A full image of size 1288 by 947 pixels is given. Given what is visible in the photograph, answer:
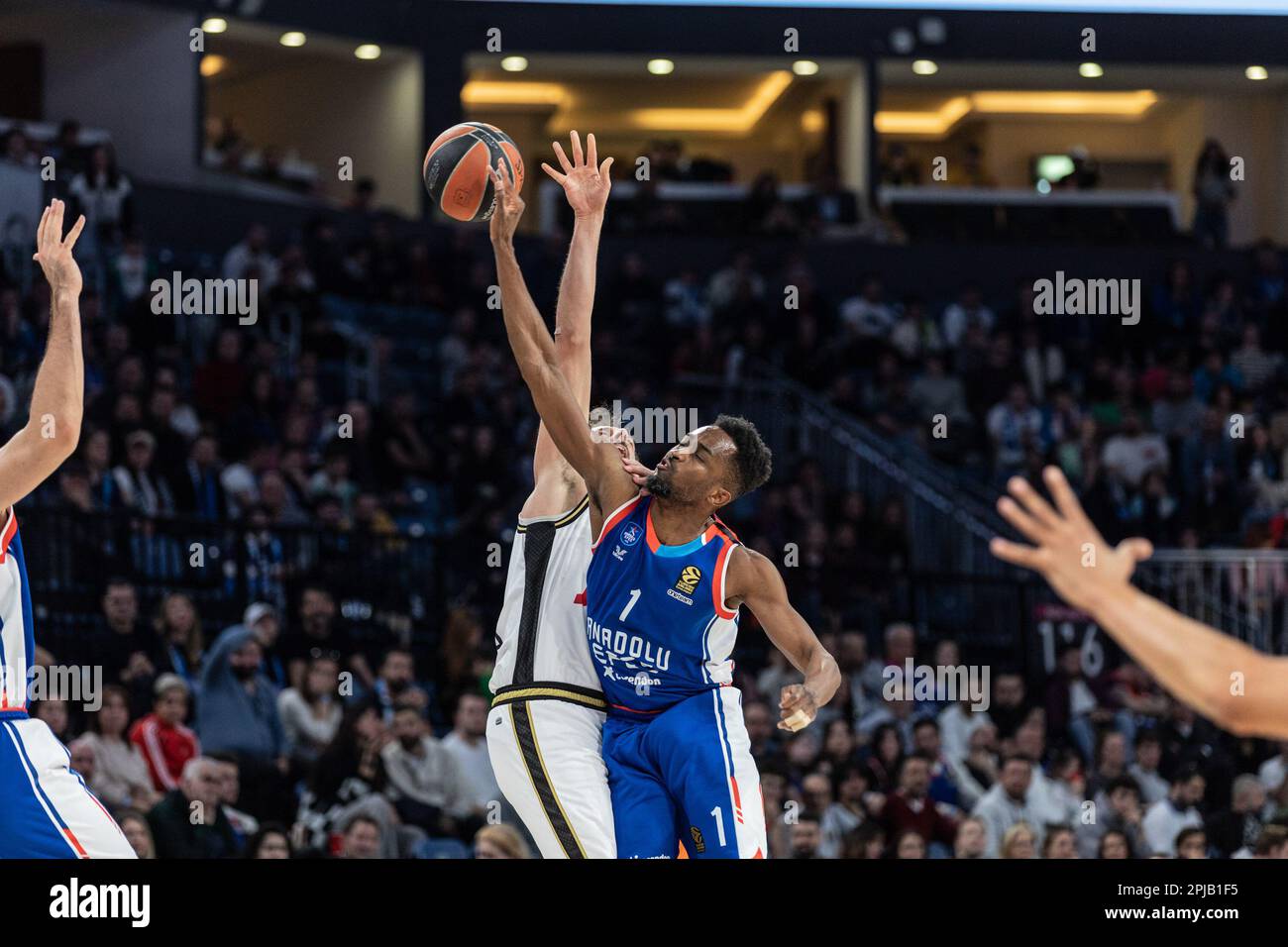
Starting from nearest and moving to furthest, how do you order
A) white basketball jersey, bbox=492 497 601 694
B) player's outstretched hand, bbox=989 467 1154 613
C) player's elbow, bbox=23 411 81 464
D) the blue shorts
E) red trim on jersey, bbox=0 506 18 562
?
1. player's outstretched hand, bbox=989 467 1154 613
2. player's elbow, bbox=23 411 81 464
3. red trim on jersey, bbox=0 506 18 562
4. the blue shorts
5. white basketball jersey, bbox=492 497 601 694

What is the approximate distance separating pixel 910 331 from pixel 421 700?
7.82 m

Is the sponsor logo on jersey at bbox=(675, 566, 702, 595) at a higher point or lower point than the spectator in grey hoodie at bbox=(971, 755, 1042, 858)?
higher

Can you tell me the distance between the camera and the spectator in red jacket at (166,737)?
9742 mm

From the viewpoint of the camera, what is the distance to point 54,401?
523 cm

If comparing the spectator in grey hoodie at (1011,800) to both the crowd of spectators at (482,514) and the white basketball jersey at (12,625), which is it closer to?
the crowd of spectators at (482,514)

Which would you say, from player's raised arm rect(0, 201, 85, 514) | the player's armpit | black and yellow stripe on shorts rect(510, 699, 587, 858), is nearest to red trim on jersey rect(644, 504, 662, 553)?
the player's armpit

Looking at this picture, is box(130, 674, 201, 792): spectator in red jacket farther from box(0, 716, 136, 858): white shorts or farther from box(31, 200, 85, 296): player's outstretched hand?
box(31, 200, 85, 296): player's outstretched hand

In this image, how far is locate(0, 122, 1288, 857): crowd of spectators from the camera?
33.2ft

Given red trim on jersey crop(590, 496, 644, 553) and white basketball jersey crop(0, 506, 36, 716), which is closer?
white basketball jersey crop(0, 506, 36, 716)

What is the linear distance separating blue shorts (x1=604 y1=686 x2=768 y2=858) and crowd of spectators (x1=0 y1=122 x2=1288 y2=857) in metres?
2.63

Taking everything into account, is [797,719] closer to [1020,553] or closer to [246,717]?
[1020,553]
